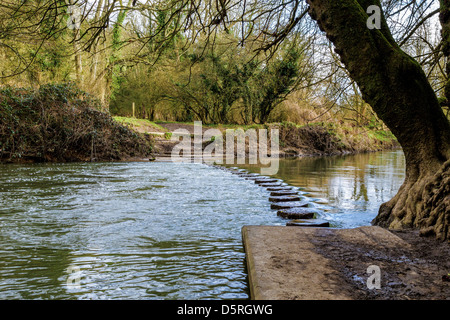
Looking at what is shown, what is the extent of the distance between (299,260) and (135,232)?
1.76m

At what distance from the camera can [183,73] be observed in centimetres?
2630

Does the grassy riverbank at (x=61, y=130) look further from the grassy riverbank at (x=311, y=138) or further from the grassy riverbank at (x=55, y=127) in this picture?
the grassy riverbank at (x=311, y=138)

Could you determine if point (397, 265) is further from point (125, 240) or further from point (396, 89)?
point (125, 240)

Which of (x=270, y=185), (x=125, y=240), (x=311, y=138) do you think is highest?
(x=311, y=138)

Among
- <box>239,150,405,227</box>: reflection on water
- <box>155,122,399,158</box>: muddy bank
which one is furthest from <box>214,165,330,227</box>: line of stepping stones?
<box>155,122,399,158</box>: muddy bank

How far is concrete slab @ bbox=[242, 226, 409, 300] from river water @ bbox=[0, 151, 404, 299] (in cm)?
19

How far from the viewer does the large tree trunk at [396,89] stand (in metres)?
3.21

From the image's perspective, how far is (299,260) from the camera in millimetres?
2193

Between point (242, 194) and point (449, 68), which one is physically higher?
point (449, 68)

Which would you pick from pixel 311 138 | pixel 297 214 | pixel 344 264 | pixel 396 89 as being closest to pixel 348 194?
pixel 297 214

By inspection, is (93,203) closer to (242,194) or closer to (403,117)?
(242,194)
